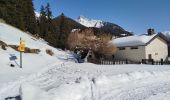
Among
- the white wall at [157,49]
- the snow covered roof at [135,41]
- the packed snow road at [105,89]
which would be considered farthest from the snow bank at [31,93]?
the white wall at [157,49]

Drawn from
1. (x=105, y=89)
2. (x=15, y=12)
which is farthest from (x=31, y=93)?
(x=15, y=12)

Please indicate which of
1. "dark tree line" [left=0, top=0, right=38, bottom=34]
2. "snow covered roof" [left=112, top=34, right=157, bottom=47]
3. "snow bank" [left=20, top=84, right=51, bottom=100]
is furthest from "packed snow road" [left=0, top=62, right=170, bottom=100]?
"snow covered roof" [left=112, top=34, right=157, bottom=47]

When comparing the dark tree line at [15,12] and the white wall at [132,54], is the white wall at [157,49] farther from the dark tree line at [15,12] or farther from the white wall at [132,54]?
the dark tree line at [15,12]

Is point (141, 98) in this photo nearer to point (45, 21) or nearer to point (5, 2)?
point (5, 2)

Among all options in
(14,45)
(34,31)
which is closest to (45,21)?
(34,31)

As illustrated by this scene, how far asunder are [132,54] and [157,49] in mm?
5099

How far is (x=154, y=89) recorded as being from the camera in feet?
41.3

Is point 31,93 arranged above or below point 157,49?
below

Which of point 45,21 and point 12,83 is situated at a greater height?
point 45,21

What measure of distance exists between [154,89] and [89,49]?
42128mm

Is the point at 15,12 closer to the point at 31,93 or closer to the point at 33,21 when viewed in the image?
the point at 33,21

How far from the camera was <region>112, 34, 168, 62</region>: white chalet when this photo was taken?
182 ft

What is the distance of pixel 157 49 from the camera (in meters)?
58.0

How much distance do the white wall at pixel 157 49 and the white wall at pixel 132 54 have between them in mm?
987
